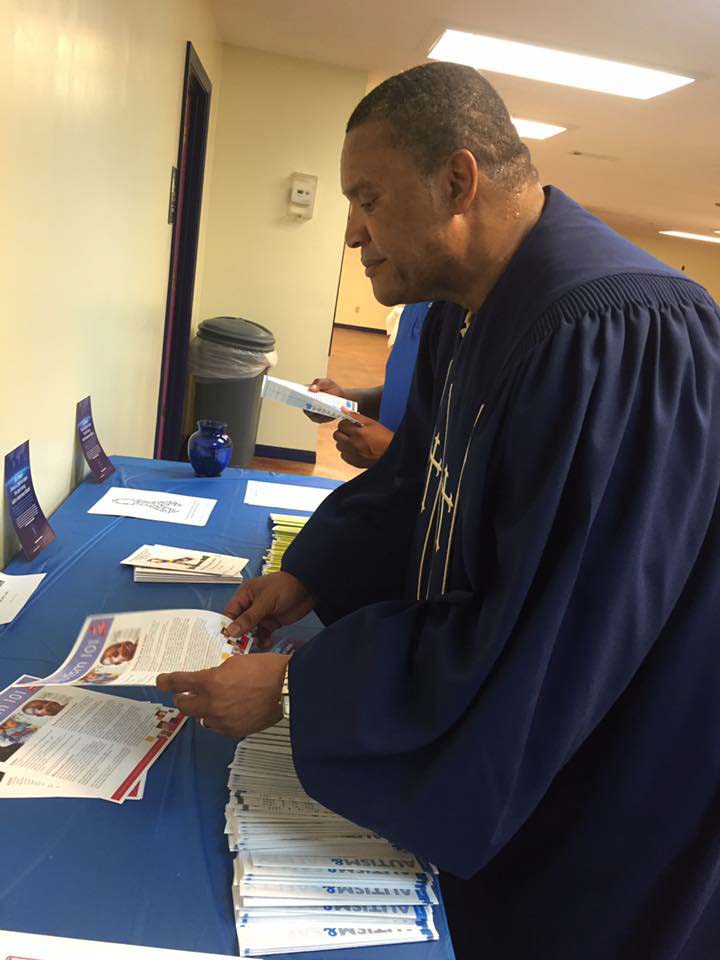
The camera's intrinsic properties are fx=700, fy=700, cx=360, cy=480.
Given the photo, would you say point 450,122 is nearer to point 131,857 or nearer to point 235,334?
point 131,857

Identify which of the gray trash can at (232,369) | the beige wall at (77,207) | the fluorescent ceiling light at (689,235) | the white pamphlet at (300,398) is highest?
the fluorescent ceiling light at (689,235)

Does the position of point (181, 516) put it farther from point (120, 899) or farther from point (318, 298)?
point (318, 298)

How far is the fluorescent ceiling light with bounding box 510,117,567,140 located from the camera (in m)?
4.91

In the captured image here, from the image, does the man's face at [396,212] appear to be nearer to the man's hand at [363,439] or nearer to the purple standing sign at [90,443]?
the man's hand at [363,439]

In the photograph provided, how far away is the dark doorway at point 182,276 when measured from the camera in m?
Result: 3.52

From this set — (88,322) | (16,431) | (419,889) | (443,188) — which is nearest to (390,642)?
(419,889)

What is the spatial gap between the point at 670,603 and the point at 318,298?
13.4 ft

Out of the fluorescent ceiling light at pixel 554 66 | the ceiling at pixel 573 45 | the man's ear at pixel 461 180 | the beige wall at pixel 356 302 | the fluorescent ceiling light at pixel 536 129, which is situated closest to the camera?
the man's ear at pixel 461 180

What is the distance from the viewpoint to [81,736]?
37.0 inches

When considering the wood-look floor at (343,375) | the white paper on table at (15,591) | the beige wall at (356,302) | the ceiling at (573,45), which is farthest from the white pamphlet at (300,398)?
the beige wall at (356,302)

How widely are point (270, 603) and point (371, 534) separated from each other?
216mm

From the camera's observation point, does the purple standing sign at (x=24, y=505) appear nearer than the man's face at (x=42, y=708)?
No

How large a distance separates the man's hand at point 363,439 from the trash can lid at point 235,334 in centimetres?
230

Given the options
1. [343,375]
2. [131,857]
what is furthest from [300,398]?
[343,375]
